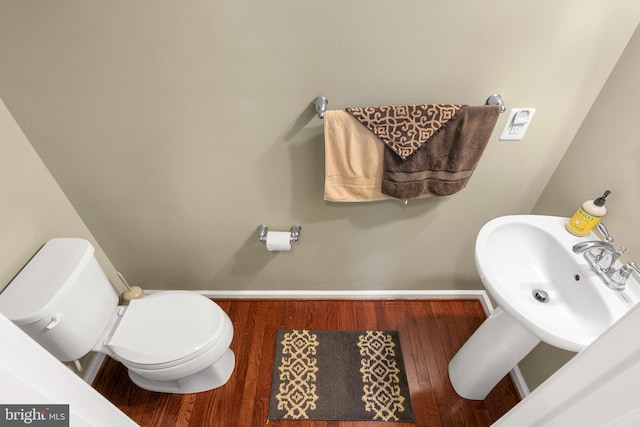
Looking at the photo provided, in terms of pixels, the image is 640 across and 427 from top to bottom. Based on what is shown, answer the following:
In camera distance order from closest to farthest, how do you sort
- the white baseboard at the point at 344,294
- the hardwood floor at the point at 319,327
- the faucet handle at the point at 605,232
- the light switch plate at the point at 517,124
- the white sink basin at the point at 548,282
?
the white sink basin at the point at 548,282 → the faucet handle at the point at 605,232 → the light switch plate at the point at 517,124 → the hardwood floor at the point at 319,327 → the white baseboard at the point at 344,294

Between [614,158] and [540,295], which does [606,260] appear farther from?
[614,158]

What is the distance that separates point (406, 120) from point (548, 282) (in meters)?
0.76

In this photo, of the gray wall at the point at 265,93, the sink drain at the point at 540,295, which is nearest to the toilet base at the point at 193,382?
the gray wall at the point at 265,93

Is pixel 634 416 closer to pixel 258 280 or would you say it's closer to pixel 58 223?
pixel 258 280

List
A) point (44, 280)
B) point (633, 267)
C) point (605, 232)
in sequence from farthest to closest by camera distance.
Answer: point (44, 280) → point (605, 232) → point (633, 267)

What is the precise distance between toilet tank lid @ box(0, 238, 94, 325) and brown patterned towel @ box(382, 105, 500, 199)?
1193 mm

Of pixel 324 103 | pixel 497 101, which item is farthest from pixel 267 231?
pixel 497 101

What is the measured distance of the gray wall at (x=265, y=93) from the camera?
0.97 m

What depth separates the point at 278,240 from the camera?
1478 mm

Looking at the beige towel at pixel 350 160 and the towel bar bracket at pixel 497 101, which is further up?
the towel bar bracket at pixel 497 101

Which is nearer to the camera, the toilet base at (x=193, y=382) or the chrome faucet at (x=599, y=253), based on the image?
the chrome faucet at (x=599, y=253)

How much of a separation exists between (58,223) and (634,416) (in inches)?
70.8

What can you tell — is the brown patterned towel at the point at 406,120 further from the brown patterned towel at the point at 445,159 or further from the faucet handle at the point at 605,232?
the faucet handle at the point at 605,232

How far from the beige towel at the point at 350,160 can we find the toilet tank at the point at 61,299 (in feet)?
3.21
